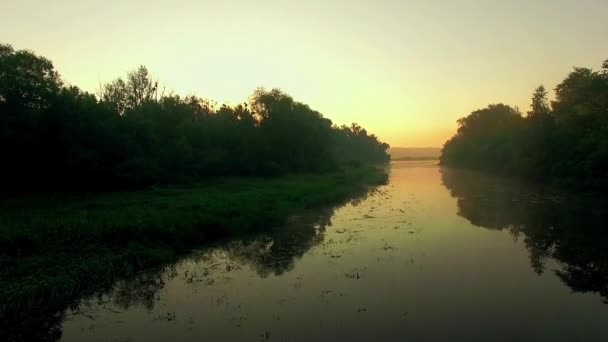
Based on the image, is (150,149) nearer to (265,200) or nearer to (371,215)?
(265,200)

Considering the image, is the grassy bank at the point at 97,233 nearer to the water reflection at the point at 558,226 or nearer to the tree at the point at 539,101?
the water reflection at the point at 558,226

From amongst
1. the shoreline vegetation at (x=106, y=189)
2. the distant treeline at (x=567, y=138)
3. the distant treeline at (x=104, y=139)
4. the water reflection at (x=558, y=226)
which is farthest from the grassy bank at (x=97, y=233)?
the distant treeline at (x=567, y=138)

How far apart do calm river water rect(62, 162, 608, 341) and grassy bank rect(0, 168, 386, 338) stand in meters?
1.36

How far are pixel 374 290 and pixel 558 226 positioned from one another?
19992mm

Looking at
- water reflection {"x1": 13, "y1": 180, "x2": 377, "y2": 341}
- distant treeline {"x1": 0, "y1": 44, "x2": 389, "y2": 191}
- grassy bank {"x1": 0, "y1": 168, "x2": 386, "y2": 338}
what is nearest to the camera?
water reflection {"x1": 13, "y1": 180, "x2": 377, "y2": 341}

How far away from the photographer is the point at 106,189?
37.1 metres

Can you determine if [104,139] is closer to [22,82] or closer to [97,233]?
[22,82]

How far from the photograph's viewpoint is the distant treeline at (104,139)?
111 ft

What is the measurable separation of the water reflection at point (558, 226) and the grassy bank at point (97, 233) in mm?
17876

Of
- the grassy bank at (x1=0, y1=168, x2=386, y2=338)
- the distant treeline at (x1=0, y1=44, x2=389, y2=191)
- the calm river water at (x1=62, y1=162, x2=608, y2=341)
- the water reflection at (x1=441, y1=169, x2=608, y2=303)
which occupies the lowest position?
the calm river water at (x1=62, y1=162, x2=608, y2=341)

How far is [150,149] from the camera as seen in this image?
45.6 m

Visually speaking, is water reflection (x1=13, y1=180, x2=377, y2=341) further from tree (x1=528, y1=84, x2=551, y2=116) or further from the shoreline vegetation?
tree (x1=528, y1=84, x2=551, y2=116)

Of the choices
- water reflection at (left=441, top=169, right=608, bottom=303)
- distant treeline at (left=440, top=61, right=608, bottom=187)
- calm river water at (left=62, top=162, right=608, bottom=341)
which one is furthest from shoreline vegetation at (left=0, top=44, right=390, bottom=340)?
distant treeline at (left=440, top=61, right=608, bottom=187)

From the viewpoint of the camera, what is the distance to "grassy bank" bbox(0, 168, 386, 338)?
49.0ft
